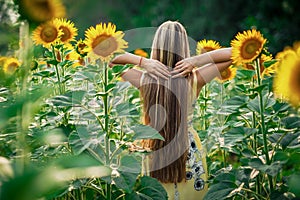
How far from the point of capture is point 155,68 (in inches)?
79.3

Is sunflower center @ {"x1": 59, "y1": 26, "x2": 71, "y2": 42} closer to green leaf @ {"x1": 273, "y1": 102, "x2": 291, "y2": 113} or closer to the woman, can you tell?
the woman

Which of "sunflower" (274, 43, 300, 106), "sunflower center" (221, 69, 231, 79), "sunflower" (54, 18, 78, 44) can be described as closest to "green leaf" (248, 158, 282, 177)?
"sunflower" (274, 43, 300, 106)

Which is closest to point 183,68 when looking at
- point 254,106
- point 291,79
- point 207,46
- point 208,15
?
point 207,46

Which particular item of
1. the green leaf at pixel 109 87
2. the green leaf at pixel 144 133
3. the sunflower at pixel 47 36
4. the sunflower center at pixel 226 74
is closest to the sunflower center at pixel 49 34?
the sunflower at pixel 47 36

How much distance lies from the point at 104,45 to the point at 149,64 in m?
0.29

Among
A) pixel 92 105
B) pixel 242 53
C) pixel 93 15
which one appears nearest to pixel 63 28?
pixel 92 105

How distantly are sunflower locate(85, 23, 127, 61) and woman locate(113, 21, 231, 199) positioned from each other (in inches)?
10.0

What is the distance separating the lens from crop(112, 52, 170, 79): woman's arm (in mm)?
2014

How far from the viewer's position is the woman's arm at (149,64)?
2014 millimetres

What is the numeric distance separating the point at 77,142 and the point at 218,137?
71 centimetres

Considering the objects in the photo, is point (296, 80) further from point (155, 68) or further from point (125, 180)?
point (155, 68)

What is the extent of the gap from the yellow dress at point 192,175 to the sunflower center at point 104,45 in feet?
1.47

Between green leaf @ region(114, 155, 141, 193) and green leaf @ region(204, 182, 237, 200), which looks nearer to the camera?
green leaf @ region(114, 155, 141, 193)

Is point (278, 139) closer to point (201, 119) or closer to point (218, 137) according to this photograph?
point (218, 137)
